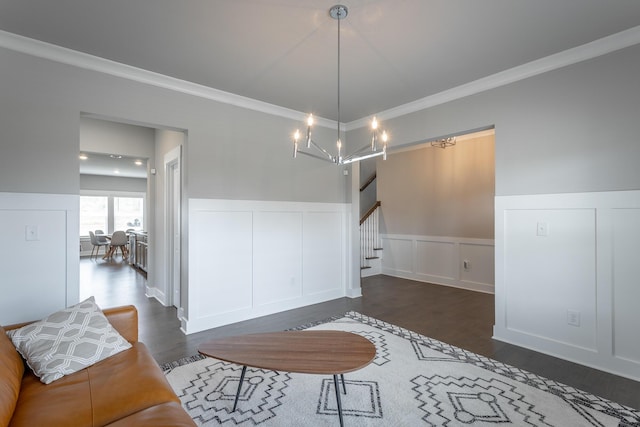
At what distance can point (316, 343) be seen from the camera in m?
2.14

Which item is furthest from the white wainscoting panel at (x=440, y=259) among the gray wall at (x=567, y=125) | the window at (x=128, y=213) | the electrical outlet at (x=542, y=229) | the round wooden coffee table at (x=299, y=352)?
the window at (x=128, y=213)

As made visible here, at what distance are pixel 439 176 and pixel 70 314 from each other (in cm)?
570

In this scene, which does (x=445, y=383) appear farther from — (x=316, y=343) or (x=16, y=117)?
(x=16, y=117)

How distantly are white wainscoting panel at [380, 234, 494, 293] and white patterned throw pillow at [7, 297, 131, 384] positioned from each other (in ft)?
16.9

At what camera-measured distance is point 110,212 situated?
11.1 metres

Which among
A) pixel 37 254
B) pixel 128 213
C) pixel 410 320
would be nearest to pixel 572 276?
pixel 410 320

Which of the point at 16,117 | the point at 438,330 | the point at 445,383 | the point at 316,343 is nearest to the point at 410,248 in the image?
the point at 438,330

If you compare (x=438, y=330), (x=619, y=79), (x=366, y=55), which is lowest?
(x=438, y=330)

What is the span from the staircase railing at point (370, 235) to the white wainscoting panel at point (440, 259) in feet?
0.59

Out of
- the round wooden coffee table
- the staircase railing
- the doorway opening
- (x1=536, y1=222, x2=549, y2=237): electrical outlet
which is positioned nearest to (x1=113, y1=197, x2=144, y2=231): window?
the doorway opening

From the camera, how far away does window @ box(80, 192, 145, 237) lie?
10.8m

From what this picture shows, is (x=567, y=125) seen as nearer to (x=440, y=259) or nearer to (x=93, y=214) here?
(x=440, y=259)

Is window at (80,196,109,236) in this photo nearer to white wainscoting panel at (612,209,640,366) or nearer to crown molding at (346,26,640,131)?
crown molding at (346,26,640,131)

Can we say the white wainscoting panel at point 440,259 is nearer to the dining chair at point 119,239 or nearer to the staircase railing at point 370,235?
the staircase railing at point 370,235
